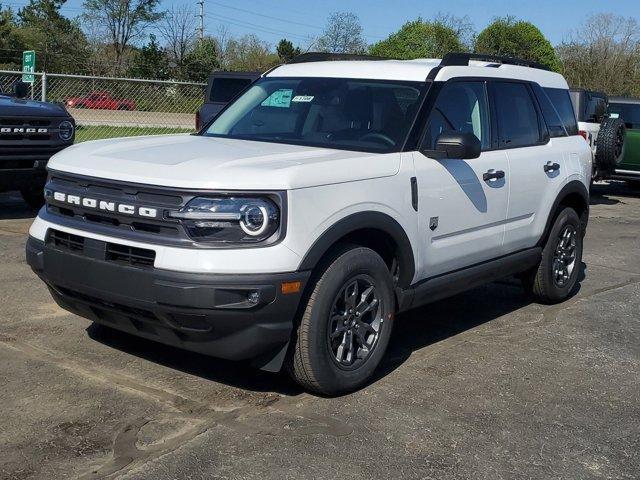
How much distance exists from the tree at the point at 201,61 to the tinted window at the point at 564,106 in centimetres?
3264

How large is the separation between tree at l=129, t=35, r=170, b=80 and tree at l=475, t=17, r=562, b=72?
17.0 meters

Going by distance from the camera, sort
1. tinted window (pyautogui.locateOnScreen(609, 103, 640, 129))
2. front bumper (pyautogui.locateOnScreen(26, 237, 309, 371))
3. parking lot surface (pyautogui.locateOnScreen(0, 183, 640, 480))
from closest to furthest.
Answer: parking lot surface (pyautogui.locateOnScreen(0, 183, 640, 480)), front bumper (pyautogui.locateOnScreen(26, 237, 309, 371)), tinted window (pyautogui.locateOnScreen(609, 103, 640, 129))

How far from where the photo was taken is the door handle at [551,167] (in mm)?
6276

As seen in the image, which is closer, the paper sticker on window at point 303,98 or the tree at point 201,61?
the paper sticker on window at point 303,98

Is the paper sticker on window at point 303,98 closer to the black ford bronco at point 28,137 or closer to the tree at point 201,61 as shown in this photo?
the black ford bronco at point 28,137

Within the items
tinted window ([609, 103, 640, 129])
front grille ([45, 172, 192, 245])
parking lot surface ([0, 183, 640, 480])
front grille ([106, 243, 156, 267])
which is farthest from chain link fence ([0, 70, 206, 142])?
front grille ([106, 243, 156, 267])

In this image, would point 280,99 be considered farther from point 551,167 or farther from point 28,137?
point 28,137

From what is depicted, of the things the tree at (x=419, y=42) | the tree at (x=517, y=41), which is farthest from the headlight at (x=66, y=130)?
the tree at (x=517, y=41)

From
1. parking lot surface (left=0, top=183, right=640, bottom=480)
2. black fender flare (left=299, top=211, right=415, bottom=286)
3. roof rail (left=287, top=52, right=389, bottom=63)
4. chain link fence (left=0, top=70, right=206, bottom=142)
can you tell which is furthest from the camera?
chain link fence (left=0, top=70, right=206, bottom=142)

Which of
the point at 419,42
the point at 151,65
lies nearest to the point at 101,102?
the point at 151,65

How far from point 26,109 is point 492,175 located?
5820mm

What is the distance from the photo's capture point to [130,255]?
4.13 meters

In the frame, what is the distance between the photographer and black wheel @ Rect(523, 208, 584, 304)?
6.61 meters

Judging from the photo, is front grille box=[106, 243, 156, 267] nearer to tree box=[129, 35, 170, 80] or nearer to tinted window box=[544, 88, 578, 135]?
tinted window box=[544, 88, 578, 135]
